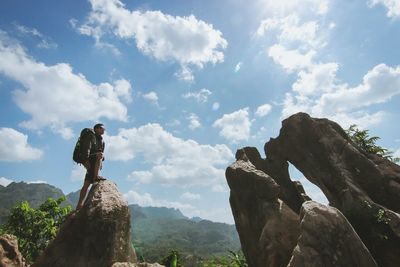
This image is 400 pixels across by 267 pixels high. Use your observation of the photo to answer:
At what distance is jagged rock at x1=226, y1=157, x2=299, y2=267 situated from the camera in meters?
20.4

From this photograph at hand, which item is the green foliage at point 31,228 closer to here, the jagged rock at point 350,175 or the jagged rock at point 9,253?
the jagged rock at point 9,253

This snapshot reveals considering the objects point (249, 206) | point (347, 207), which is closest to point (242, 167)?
point (249, 206)

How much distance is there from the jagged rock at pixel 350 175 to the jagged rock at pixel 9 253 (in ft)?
64.3

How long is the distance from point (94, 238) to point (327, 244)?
882cm

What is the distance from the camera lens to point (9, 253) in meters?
20.0

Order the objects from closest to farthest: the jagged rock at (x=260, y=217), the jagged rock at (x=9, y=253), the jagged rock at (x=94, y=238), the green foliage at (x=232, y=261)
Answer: the jagged rock at (x=94, y=238)
the jagged rock at (x=9, y=253)
the jagged rock at (x=260, y=217)
the green foliage at (x=232, y=261)

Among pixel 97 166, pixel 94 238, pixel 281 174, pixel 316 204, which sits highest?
pixel 281 174

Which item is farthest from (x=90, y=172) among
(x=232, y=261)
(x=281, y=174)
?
(x=232, y=261)

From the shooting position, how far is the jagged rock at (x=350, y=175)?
65.5 feet

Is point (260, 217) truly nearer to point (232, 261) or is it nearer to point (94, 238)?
point (232, 261)

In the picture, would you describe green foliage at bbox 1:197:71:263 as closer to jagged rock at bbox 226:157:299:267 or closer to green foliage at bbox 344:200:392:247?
jagged rock at bbox 226:157:299:267

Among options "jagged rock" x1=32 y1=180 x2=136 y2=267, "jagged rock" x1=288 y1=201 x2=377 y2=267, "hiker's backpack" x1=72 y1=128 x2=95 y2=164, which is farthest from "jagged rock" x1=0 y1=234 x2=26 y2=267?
"jagged rock" x1=288 y1=201 x2=377 y2=267

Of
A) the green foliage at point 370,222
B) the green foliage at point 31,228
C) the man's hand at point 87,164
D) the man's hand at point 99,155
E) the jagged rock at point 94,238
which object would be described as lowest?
the jagged rock at point 94,238

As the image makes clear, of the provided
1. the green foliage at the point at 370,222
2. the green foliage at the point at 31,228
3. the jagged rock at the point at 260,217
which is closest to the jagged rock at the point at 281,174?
the jagged rock at the point at 260,217
